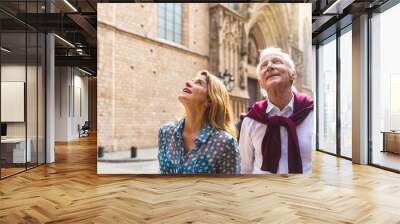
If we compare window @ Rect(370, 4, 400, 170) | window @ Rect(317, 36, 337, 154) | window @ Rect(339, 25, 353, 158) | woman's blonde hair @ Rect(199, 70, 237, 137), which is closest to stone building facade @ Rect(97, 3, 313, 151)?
woman's blonde hair @ Rect(199, 70, 237, 137)

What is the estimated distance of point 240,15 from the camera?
6078 mm

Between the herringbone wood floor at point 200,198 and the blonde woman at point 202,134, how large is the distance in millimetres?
279

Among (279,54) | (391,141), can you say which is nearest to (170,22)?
(279,54)

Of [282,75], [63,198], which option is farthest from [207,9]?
[63,198]

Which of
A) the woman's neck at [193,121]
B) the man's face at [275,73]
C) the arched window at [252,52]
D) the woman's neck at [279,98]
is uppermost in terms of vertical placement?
the arched window at [252,52]

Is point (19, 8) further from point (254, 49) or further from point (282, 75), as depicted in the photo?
point (282, 75)

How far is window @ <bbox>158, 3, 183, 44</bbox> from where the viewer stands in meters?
5.83

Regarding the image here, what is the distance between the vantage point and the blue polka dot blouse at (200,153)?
5.73 metres

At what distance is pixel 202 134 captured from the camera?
5730 millimetres

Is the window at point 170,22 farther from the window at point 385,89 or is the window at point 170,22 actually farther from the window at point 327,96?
the window at point 327,96

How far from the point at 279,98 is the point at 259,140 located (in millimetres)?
736

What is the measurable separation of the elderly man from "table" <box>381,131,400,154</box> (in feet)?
6.81

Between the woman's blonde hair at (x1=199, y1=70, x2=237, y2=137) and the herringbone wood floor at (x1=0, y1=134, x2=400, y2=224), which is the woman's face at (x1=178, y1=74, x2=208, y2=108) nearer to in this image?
the woman's blonde hair at (x1=199, y1=70, x2=237, y2=137)

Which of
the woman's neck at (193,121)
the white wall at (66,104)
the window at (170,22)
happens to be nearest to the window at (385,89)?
the woman's neck at (193,121)
